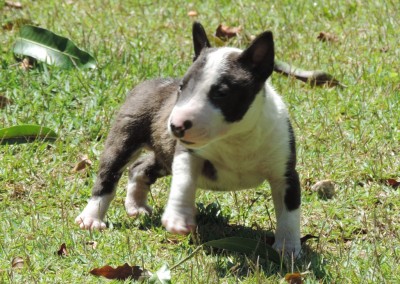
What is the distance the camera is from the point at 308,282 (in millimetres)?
5453

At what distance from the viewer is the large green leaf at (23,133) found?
7375 mm

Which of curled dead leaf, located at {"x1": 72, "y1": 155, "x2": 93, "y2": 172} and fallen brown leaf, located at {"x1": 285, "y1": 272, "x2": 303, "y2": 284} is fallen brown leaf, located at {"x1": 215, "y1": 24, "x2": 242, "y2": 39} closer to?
curled dead leaf, located at {"x1": 72, "y1": 155, "x2": 93, "y2": 172}

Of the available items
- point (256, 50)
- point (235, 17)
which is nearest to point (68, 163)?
point (256, 50)

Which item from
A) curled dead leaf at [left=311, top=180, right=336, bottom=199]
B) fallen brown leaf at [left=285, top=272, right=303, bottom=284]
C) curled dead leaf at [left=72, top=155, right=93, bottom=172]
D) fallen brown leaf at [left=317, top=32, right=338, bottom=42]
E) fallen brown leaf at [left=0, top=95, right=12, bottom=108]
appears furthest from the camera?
fallen brown leaf at [left=317, top=32, right=338, bottom=42]

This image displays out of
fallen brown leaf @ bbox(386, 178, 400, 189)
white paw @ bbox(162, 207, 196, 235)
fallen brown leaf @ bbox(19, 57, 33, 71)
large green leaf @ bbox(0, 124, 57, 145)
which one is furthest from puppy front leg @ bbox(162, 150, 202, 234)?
fallen brown leaf @ bbox(19, 57, 33, 71)

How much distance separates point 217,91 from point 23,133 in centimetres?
243

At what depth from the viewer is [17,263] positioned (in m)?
5.66

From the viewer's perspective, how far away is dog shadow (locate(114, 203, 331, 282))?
5.64 metres

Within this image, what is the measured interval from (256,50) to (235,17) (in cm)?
463

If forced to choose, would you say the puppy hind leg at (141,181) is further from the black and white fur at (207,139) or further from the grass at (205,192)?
the grass at (205,192)

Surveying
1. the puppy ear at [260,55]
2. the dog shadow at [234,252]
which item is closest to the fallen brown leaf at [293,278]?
the dog shadow at [234,252]

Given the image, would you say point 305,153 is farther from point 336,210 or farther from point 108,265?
point 108,265

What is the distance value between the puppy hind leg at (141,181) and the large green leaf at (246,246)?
940mm

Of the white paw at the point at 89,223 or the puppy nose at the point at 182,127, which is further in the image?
the white paw at the point at 89,223
